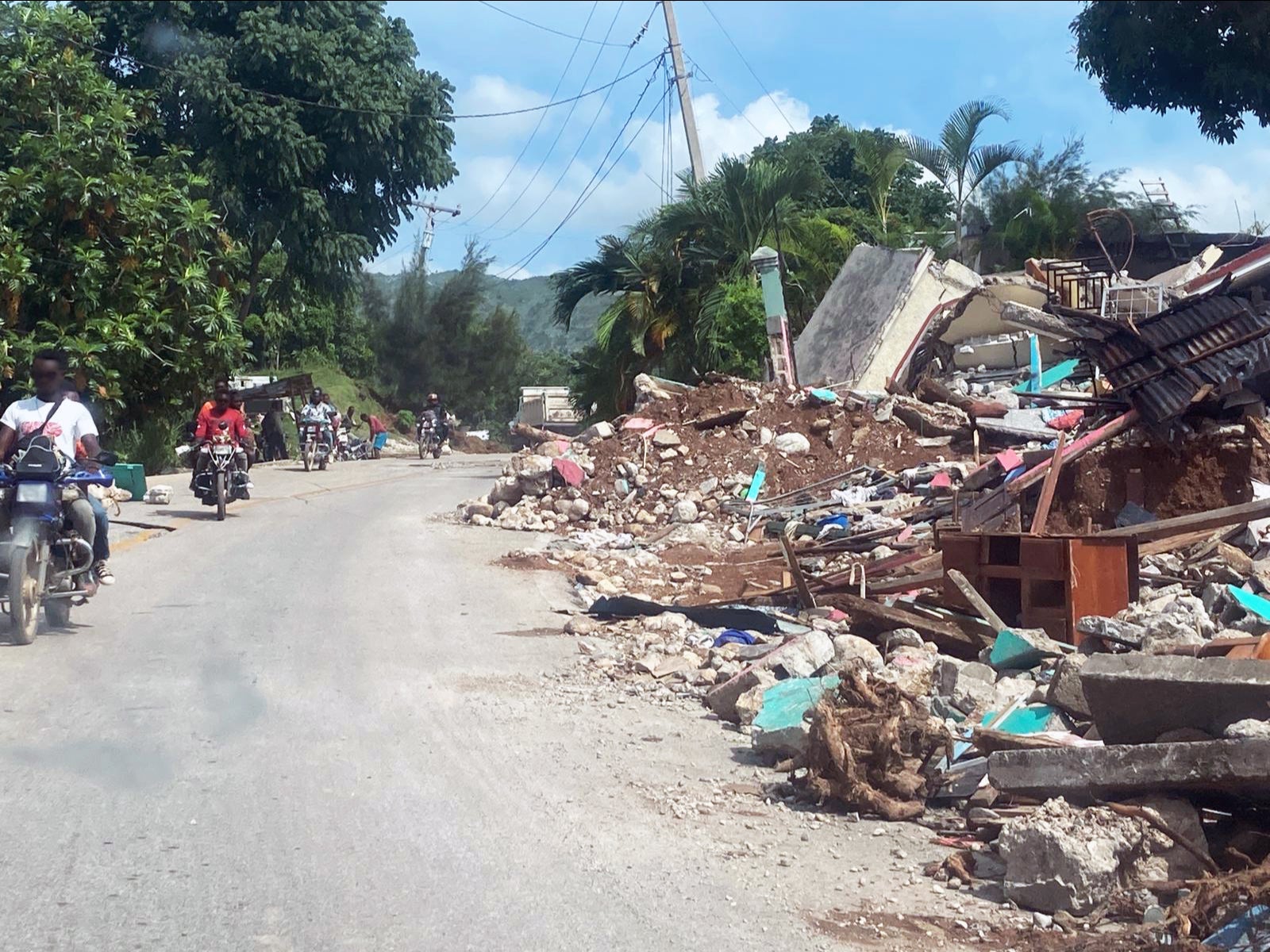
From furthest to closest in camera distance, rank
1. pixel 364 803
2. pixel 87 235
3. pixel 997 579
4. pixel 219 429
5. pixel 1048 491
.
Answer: pixel 87 235 < pixel 219 429 < pixel 1048 491 < pixel 997 579 < pixel 364 803

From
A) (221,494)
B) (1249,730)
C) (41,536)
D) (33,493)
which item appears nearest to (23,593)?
(41,536)

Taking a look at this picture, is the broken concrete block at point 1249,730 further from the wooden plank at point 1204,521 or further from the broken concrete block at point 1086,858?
the wooden plank at point 1204,521

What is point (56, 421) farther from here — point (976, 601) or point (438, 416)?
point (438, 416)

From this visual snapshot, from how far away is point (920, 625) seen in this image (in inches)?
334

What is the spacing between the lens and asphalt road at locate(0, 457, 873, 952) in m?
4.27

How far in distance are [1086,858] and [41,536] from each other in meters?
7.08

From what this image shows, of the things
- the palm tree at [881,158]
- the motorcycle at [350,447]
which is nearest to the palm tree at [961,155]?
the palm tree at [881,158]

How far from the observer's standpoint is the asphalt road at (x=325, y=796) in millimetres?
4266

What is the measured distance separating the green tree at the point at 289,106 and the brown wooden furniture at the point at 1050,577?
85.5 feet

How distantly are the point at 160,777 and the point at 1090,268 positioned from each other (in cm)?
2017

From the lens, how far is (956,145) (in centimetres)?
2906

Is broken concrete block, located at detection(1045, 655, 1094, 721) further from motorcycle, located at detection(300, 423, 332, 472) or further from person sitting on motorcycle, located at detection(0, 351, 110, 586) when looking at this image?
motorcycle, located at detection(300, 423, 332, 472)

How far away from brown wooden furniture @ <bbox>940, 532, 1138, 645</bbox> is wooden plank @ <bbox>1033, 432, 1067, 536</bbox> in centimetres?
121

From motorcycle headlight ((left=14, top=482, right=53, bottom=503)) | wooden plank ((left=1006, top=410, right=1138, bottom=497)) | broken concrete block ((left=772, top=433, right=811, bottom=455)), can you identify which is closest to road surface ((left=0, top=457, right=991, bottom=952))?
motorcycle headlight ((left=14, top=482, right=53, bottom=503))
